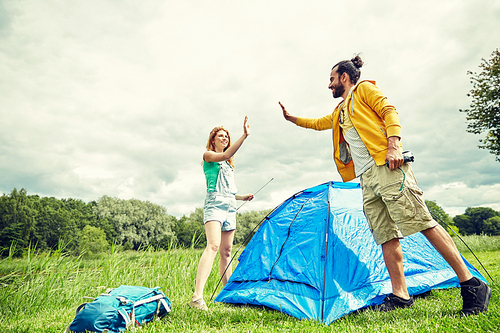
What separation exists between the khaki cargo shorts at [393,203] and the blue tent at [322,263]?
0.54 metres

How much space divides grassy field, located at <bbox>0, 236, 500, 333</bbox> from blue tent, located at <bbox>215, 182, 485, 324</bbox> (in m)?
0.15

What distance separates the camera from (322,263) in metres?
2.87

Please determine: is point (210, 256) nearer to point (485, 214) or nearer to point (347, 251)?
point (347, 251)

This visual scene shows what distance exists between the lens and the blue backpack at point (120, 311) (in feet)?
7.45

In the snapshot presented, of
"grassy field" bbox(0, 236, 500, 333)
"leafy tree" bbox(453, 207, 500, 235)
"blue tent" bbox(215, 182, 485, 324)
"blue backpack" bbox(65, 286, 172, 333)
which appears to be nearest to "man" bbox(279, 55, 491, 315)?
"grassy field" bbox(0, 236, 500, 333)

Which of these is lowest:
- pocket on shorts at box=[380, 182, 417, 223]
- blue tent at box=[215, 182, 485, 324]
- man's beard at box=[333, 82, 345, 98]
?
blue tent at box=[215, 182, 485, 324]

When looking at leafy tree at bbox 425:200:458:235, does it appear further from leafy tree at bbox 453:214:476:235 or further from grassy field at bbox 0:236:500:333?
leafy tree at bbox 453:214:476:235

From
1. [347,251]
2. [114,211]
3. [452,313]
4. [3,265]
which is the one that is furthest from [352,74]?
[114,211]

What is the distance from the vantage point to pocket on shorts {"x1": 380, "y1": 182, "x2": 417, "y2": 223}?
2143 mm

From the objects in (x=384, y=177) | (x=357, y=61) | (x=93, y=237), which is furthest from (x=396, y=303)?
(x=93, y=237)

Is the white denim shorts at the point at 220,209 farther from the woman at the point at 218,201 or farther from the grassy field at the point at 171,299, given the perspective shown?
the grassy field at the point at 171,299

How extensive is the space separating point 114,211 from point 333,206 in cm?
4449

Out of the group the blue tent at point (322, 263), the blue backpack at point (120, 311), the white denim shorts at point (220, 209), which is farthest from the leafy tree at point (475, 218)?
the blue backpack at point (120, 311)

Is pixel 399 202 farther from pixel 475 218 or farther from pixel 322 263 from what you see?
pixel 475 218
